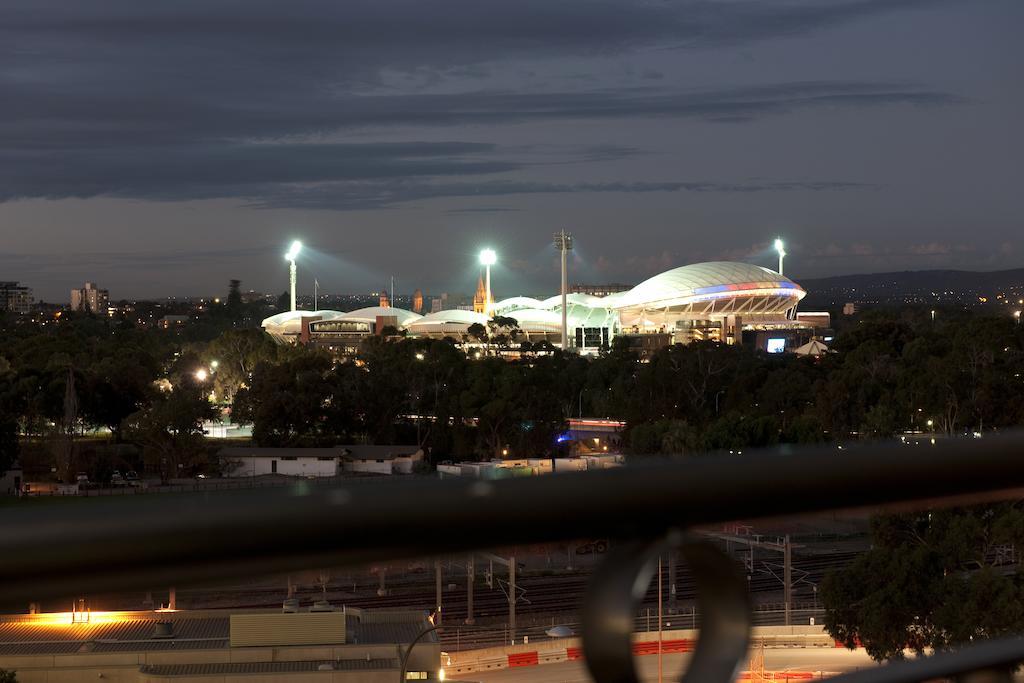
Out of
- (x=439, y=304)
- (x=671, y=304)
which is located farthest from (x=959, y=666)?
(x=439, y=304)

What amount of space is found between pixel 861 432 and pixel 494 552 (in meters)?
32.4

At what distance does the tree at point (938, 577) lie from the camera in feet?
35.3

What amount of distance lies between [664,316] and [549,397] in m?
33.1

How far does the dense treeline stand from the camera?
33406 millimetres

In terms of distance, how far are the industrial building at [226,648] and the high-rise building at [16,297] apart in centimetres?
16189

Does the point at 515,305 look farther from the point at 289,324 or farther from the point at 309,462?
the point at 309,462

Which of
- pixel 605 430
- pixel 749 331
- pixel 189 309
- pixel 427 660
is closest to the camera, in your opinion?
pixel 427 660

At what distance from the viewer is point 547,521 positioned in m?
0.89

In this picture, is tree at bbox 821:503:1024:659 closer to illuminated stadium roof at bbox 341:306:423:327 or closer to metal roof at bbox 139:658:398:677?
metal roof at bbox 139:658:398:677

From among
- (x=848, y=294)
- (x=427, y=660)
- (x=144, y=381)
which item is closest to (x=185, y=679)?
(x=427, y=660)

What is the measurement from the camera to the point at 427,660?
853 centimetres

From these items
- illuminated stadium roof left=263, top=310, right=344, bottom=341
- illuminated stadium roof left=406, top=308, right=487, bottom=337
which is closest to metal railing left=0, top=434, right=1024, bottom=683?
illuminated stadium roof left=406, top=308, right=487, bottom=337

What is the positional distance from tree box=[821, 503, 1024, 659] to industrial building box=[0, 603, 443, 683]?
354 centimetres

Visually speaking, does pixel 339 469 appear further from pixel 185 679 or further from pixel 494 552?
pixel 494 552
